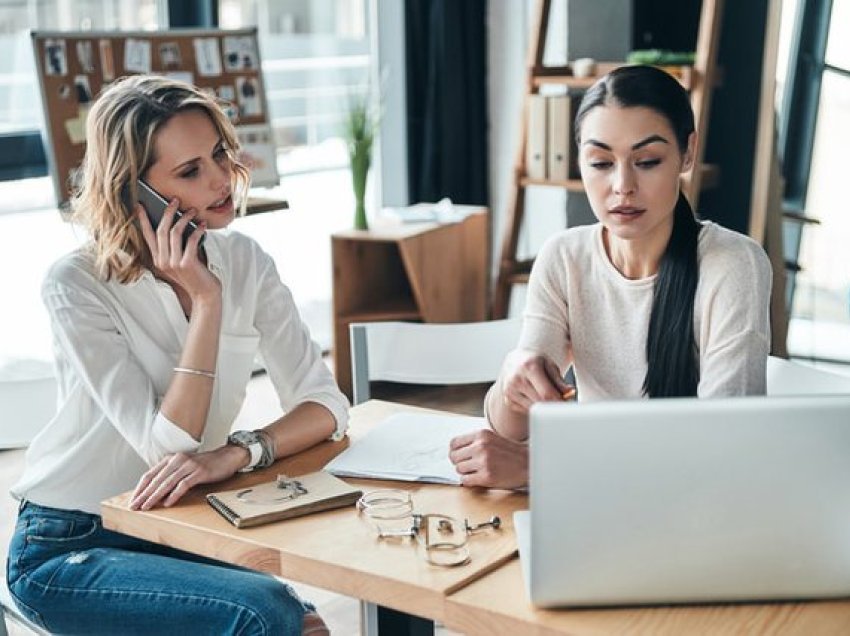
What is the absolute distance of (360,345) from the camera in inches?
89.0

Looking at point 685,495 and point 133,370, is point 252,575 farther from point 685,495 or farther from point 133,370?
point 685,495

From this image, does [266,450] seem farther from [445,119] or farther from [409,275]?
[445,119]

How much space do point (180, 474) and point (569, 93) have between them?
11.0ft

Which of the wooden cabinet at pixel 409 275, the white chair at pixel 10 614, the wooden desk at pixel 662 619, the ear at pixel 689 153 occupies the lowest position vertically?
the wooden cabinet at pixel 409 275

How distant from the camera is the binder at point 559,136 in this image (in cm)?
442

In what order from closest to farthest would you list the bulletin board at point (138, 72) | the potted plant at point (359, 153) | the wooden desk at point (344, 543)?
1. the wooden desk at point (344, 543)
2. the bulletin board at point (138, 72)
3. the potted plant at point (359, 153)

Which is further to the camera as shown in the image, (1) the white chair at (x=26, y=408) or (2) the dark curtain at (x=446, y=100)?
(2) the dark curtain at (x=446, y=100)

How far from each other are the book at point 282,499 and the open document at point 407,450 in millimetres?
71

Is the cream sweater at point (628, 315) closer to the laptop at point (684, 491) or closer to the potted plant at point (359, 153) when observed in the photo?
the laptop at point (684, 491)

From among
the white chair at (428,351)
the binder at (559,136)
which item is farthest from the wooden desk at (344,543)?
→ the binder at (559,136)

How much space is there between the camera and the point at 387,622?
1623 millimetres

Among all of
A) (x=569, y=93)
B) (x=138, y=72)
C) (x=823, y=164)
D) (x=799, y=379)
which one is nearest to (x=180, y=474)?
(x=799, y=379)

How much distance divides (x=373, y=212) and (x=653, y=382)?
12.3 ft

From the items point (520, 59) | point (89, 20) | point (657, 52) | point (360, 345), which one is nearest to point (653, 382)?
point (360, 345)
